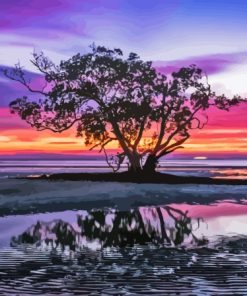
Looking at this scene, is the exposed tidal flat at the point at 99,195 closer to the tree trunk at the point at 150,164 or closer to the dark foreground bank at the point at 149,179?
the dark foreground bank at the point at 149,179

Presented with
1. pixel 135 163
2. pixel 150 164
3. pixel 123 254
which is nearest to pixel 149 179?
pixel 150 164

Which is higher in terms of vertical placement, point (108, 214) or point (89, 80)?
point (89, 80)

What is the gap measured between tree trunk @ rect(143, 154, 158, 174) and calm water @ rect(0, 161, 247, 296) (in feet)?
64.5

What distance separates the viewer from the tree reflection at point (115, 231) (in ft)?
45.9

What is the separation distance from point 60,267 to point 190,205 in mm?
15422

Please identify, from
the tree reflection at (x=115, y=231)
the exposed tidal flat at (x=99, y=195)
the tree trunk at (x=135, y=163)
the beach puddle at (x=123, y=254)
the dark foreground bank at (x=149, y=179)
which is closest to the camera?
the beach puddle at (x=123, y=254)

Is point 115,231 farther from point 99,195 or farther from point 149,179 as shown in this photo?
point 149,179

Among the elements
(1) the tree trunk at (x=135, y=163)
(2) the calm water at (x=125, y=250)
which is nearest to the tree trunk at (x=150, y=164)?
(1) the tree trunk at (x=135, y=163)

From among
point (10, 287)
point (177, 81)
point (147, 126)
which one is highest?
point (177, 81)

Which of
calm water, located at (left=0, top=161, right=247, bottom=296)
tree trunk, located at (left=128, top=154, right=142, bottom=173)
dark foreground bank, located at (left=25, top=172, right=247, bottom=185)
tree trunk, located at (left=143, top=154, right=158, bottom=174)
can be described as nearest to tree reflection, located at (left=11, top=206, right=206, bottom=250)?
calm water, located at (left=0, top=161, right=247, bottom=296)

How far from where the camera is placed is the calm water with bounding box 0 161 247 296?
9.32 metres

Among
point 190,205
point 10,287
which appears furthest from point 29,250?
point 190,205

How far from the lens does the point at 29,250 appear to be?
1278 cm

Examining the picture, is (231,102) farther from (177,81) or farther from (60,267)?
(60,267)
